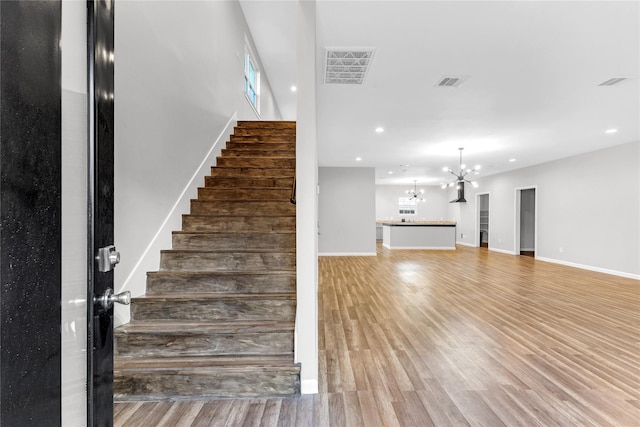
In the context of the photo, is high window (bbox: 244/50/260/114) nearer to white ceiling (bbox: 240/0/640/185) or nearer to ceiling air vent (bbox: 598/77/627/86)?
white ceiling (bbox: 240/0/640/185)

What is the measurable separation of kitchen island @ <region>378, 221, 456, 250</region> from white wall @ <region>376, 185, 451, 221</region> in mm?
4149

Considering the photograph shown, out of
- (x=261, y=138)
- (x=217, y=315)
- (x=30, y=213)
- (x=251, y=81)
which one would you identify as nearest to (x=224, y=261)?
(x=217, y=315)

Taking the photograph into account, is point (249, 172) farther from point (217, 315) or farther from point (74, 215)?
point (74, 215)

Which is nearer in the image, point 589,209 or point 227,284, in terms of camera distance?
point 227,284

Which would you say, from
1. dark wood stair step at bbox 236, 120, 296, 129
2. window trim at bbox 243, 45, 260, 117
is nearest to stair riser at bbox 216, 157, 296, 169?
dark wood stair step at bbox 236, 120, 296, 129

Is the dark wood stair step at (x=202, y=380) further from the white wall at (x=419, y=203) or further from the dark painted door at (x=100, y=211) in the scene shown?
the white wall at (x=419, y=203)

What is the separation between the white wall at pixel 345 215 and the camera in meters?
9.37

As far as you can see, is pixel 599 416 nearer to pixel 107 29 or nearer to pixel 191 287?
pixel 191 287

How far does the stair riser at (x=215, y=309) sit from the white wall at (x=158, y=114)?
6.0 inches

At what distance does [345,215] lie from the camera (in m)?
9.41

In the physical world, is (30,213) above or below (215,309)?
above

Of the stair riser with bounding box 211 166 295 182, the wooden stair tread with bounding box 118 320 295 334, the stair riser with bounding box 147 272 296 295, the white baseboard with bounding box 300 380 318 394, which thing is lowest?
the white baseboard with bounding box 300 380 318 394

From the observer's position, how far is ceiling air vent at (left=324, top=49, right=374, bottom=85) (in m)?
3.14

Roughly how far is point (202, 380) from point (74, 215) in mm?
1528
